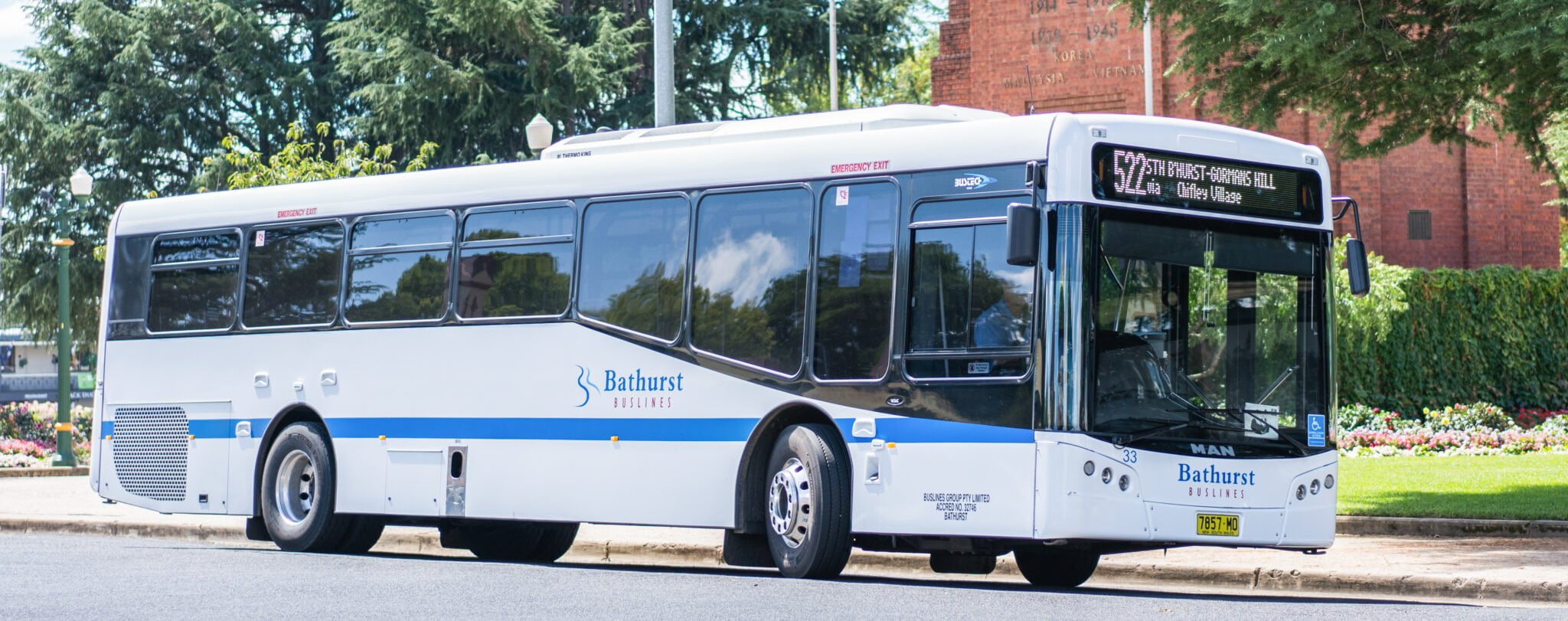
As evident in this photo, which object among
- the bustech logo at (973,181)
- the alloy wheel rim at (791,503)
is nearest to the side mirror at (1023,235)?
the bustech logo at (973,181)

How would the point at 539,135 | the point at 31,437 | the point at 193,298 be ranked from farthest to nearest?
the point at 31,437 < the point at 539,135 < the point at 193,298

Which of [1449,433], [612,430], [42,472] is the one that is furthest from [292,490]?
[1449,433]

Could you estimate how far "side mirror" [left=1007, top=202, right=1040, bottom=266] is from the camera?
11289 millimetres

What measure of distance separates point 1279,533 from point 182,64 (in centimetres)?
3887

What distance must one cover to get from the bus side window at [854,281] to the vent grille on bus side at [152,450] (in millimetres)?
7024

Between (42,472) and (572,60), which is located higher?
(572,60)

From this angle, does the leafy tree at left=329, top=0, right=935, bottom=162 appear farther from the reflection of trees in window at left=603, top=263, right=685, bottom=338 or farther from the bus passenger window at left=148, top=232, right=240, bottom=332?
the reflection of trees in window at left=603, top=263, right=685, bottom=338

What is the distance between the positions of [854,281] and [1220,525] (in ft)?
8.68

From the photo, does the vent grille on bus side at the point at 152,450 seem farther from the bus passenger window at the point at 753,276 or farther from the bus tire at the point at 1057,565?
the bus tire at the point at 1057,565

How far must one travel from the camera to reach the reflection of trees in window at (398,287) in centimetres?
1545

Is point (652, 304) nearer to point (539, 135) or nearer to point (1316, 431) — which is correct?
point (1316, 431)

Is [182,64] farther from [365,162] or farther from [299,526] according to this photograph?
[299,526]

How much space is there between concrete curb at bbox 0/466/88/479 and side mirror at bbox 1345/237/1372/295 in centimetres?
2268

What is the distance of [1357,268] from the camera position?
1276 centimetres
